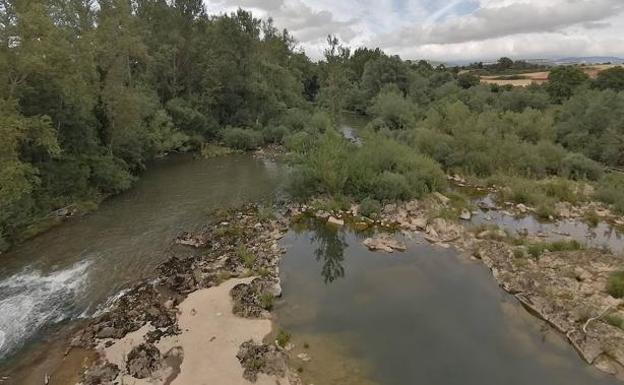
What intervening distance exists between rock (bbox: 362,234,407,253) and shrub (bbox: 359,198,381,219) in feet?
7.73

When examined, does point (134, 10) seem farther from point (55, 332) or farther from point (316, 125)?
point (55, 332)

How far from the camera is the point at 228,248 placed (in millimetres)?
17281

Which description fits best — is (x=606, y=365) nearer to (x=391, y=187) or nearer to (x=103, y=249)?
→ (x=391, y=187)

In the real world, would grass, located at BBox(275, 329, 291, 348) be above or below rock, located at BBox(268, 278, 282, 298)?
below

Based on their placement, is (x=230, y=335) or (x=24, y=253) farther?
(x=24, y=253)

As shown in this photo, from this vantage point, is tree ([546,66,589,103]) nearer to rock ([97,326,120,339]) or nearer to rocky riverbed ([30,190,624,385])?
rocky riverbed ([30,190,624,385])

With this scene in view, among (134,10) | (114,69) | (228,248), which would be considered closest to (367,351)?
(228,248)

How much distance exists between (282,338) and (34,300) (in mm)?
8459

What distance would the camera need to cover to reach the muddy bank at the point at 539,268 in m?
11.7

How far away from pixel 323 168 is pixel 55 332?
14542 mm

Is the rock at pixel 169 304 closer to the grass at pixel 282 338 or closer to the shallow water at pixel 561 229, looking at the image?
the grass at pixel 282 338

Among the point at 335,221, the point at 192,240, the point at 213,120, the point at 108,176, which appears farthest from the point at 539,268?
the point at 213,120

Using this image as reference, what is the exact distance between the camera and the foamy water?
39.1ft

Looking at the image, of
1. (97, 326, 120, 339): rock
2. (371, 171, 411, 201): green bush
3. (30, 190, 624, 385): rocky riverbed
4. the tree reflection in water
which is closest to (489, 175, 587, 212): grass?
(30, 190, 624, 385): rocky riverbed
